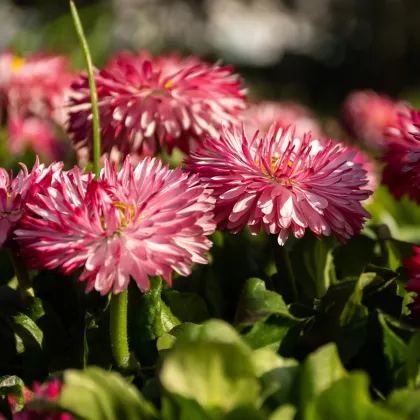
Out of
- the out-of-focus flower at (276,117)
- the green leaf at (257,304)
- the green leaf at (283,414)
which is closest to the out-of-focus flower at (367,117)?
the out-of-focus flower at (276,117)

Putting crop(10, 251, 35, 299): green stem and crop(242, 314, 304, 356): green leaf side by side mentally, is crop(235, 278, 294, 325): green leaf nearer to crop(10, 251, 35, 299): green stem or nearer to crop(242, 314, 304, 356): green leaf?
crop(242, 314, 304, 356): green leaf

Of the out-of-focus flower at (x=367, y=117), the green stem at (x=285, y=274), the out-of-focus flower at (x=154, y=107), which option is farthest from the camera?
the out-of-focus flower at (x=367, y=117)

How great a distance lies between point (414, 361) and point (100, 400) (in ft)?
1.01

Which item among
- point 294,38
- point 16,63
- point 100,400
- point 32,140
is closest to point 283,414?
point 100,400

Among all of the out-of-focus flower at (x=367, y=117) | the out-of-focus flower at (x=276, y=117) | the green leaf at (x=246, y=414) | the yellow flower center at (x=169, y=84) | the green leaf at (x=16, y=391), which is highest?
→ the yellow flower center at (x=169, y=84)

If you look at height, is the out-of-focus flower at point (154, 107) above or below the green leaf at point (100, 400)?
above

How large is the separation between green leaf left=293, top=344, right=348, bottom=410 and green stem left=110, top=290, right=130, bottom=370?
0.71ft

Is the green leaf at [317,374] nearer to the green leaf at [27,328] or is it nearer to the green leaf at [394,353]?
the green leaf at [394,353]

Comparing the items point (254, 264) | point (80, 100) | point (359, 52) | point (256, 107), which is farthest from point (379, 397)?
point (359, 52)

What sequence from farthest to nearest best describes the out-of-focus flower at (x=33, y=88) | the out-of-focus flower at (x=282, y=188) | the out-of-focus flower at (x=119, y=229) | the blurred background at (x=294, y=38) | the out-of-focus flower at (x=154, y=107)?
1. the blurred background at (x=294, y=38)
2. the out-of-focus flower at (x=33, y=88)
3. the out-of-focus flower at (x=154, y=107)
4. the out-of-focus flower at (x=282, y=188)
5. the out-of-focus flower at (x=119, y=229)

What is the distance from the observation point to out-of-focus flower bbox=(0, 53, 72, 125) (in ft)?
6.28

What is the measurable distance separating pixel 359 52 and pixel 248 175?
42.3ft

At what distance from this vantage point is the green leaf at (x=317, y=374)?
61 cm

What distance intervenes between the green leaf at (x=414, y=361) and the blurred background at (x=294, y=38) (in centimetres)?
897
